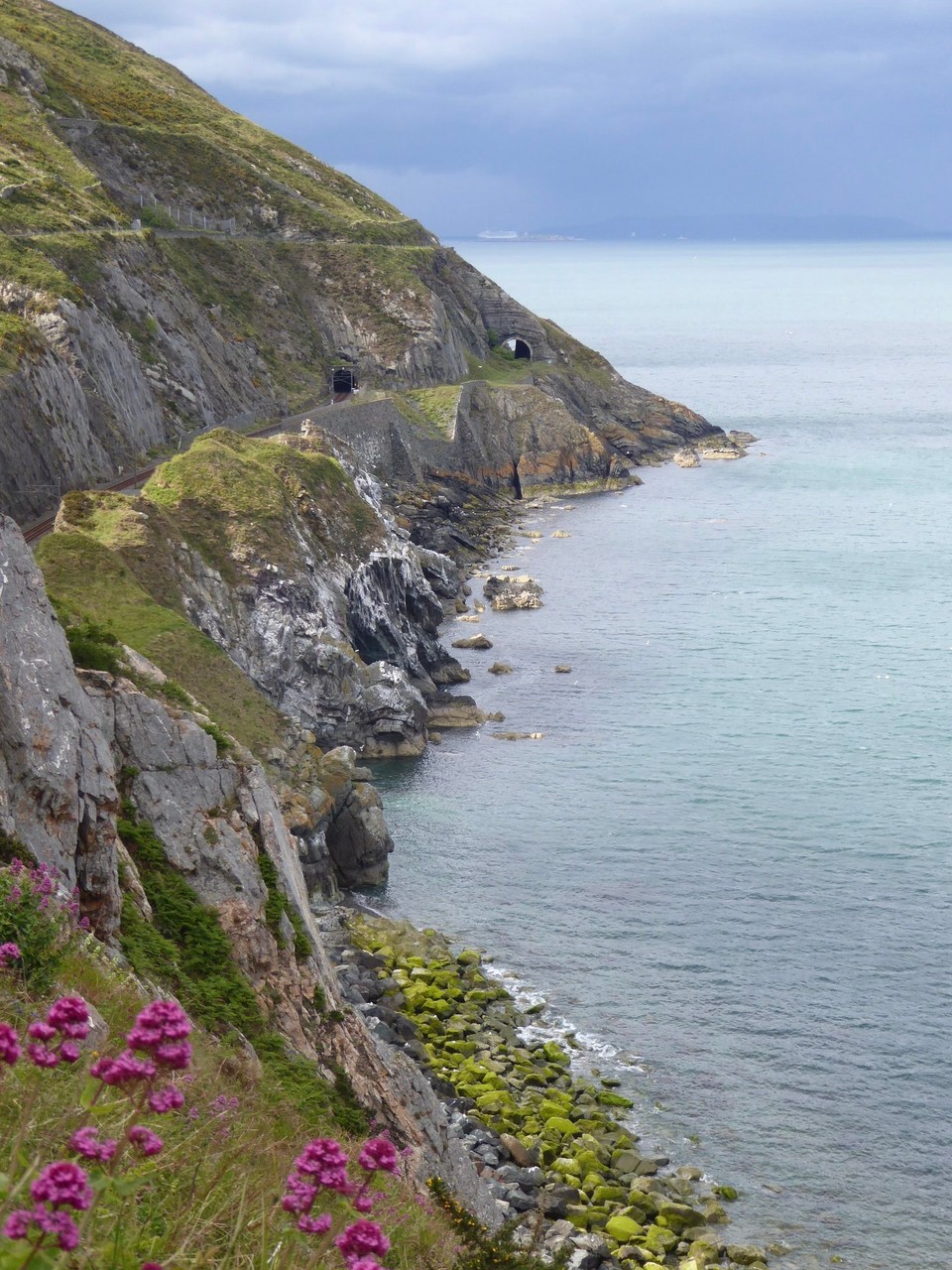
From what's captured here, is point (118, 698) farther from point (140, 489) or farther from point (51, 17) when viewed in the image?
point (51, 17)

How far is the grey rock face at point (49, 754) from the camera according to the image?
69.7 feet

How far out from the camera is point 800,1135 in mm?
34844

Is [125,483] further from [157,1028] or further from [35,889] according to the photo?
[157,1028]

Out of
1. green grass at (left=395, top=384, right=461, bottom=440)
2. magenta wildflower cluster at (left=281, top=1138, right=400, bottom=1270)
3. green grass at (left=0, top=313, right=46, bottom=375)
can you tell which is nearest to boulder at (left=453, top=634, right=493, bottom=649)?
green grass at (left=0, top=313, right=46, bottom=375)

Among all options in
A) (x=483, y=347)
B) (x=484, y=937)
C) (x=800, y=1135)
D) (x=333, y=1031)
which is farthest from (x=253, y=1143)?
(x=483, y=347)

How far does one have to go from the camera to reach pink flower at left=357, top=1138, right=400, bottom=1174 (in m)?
7.67

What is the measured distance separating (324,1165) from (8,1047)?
1.79m

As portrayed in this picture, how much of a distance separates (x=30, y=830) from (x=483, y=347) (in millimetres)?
127014

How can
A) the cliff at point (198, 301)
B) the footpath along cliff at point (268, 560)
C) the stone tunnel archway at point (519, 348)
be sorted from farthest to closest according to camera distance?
the stone tunnel archway at point (519, 348) < the cliff at point (198, 301) < the footpath along cliff at point (268, 560)

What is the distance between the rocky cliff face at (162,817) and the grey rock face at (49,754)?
2 centimetres

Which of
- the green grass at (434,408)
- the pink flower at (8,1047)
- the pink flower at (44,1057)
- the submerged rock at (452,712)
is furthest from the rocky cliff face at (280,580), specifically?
the green grass at (434,408)

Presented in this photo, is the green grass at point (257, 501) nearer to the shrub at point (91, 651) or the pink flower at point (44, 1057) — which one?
the shrub at point (91, 651)

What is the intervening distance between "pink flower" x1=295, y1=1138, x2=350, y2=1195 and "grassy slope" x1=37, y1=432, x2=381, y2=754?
28.6 meters

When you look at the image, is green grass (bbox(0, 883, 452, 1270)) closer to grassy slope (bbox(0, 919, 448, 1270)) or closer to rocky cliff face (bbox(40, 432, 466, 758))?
grassy slope (bbox(0, 919, 448, 1270))
